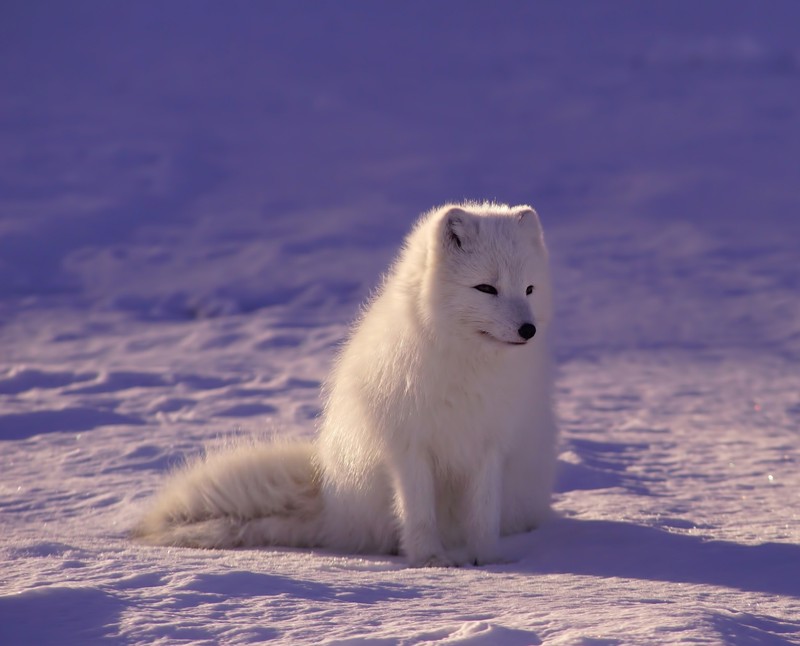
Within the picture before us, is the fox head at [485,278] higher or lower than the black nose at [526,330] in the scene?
higher

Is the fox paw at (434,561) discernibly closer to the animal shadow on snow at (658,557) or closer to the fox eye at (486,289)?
the animal shadow on snow at (658,557)

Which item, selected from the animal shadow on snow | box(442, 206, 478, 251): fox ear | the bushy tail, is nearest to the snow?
the animal shadow on snow

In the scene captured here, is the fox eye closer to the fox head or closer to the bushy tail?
the fox head

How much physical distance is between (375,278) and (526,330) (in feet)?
20.5

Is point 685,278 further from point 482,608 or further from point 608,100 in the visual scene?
point 482,608

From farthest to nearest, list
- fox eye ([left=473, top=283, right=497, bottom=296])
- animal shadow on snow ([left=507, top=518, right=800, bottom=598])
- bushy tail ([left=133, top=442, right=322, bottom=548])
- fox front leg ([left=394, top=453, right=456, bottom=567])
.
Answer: bushy tail ([left=133, top=442, right=322, bottom=548]), fox front leg ([left=394, top=453, right=456, bottom=567]), fox eye ([left=473, top=283, right=497, bottom=296]), animal shadow on snow ([left=507, top=518, right=800, bottom=598])

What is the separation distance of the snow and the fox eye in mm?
848

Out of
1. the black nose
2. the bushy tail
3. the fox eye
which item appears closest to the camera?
the black nose

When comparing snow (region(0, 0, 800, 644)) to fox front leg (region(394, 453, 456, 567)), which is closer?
snow (region(0, 0, 800, 644))

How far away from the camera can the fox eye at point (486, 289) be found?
3393 mm

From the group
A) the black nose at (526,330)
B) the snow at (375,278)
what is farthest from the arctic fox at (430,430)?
the snow at (375,278)

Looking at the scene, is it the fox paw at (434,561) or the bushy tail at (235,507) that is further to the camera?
the bushy tail at (235,507)

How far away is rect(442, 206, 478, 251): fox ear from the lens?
3.46m

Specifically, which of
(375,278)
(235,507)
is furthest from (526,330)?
(375,278)
